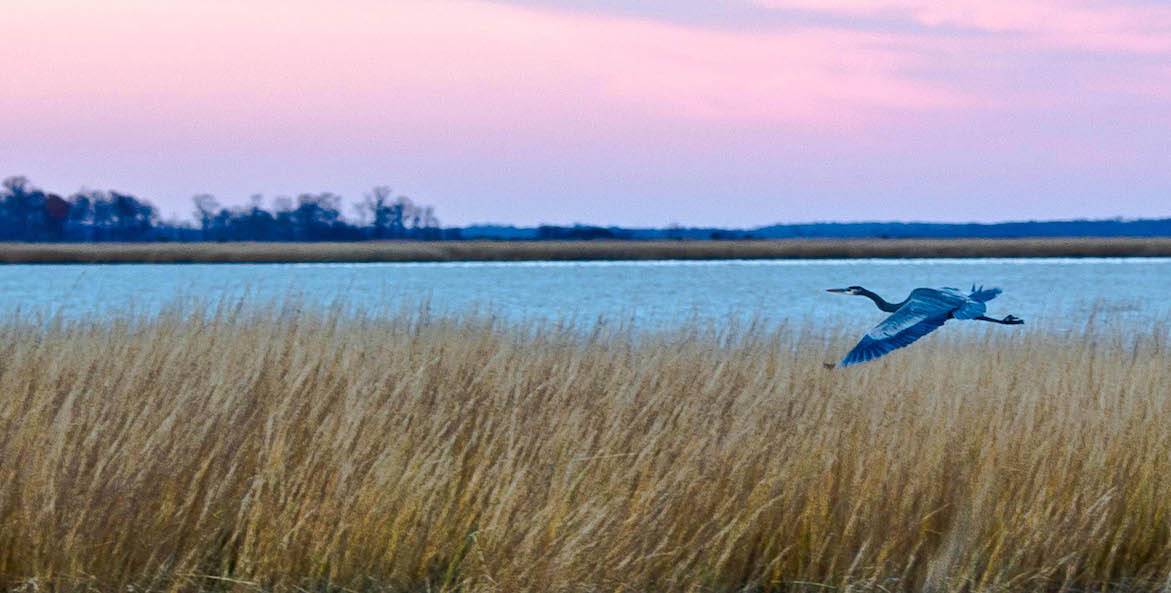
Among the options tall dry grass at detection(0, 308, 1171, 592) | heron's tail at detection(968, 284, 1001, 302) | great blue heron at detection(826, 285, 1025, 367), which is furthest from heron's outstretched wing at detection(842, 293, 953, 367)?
tall dry grass at detection(0, 308, 1171, 592)

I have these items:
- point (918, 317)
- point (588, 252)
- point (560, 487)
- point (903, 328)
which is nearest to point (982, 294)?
point (918, 317)

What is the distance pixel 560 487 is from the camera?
13.8ft

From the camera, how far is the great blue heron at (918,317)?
→ 13.5 ft

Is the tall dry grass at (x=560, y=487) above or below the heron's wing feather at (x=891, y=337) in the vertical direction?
below

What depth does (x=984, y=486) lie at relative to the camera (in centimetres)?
444

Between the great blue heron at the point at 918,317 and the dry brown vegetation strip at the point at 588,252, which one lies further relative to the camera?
the dry brown vegetation strip at the point at 588,252

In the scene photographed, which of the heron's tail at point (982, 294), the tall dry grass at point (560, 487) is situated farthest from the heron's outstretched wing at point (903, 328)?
the tall dry grass at point (560, 487)

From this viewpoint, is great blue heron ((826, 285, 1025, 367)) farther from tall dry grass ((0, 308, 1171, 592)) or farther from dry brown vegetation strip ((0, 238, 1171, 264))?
dry brown vegetation strip ((0, 238, 1171, 264))

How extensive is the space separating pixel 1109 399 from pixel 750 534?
2.55 meters

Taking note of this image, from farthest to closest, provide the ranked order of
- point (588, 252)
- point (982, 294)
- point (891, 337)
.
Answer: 1. point (588, 252)
2. point (982, 294)
3. point (891, 337)

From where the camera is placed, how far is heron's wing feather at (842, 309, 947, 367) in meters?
4.04

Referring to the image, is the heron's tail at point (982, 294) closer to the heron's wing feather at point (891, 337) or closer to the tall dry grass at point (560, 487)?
the heron's wing feather at point (891, 337)

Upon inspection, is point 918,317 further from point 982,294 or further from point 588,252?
point 588,252

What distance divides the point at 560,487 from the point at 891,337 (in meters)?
1.33
